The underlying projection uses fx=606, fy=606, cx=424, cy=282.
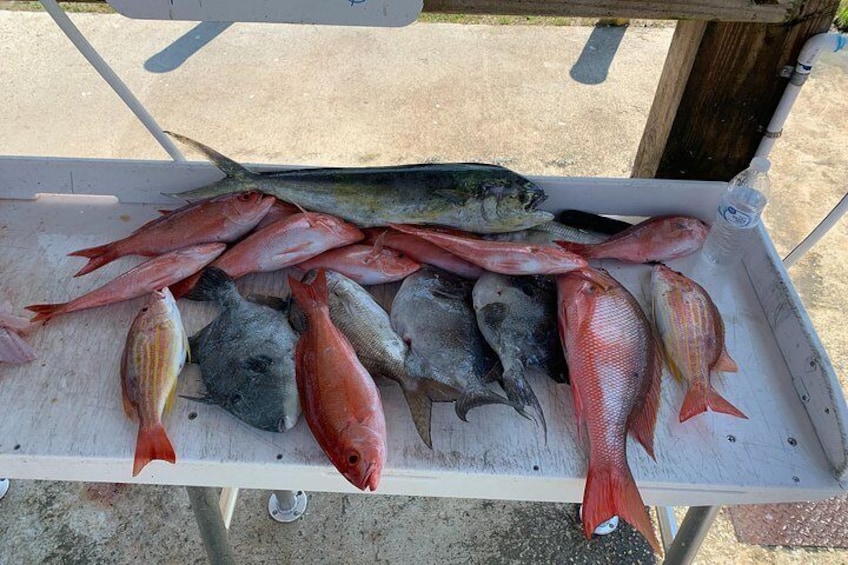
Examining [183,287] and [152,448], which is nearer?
[152,448]

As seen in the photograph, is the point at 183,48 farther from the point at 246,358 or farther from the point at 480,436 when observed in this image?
the point at 480,436

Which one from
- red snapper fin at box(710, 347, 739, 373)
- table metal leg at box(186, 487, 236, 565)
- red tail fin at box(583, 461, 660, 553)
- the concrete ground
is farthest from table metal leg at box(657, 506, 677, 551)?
table metal leg at box(186, 487, 236, 565)

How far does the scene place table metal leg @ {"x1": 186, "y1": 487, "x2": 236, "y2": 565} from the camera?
1.52 meters

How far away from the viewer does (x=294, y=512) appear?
2.18 meters

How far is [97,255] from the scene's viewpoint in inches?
65.5

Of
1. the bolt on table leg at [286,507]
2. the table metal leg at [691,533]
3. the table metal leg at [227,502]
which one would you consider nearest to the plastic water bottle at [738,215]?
the table metal leg at [691,533]

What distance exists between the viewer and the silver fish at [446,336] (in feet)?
4.36

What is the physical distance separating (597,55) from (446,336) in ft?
13.4

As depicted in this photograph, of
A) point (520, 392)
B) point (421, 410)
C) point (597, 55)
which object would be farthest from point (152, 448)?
point (597, 55)

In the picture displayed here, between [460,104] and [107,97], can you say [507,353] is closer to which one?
[460,104]

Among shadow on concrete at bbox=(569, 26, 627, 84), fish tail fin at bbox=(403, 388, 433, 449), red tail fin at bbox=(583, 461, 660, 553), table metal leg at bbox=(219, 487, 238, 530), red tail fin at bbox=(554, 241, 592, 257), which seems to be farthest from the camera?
shadow on concrete at bbox=(569, 26, 627, 84)

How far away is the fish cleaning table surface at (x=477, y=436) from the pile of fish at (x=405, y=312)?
0.13ft

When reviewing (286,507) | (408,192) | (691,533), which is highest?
(408,192)

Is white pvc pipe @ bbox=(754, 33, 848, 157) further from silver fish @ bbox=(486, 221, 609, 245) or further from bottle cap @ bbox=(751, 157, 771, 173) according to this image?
silver fish @ bbox=(486, 221, 609, 245)
